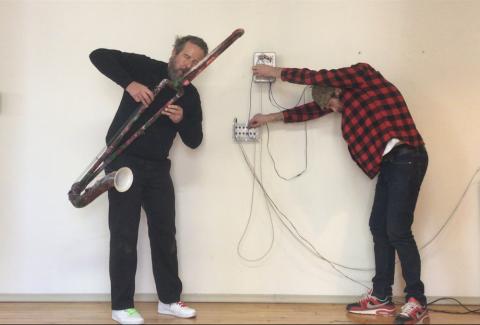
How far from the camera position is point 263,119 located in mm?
2398

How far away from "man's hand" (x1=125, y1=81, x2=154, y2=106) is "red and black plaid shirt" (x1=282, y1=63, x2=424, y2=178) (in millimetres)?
674

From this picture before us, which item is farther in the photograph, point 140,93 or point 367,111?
point 367,111

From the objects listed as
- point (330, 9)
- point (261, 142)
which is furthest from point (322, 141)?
point (330, 9)

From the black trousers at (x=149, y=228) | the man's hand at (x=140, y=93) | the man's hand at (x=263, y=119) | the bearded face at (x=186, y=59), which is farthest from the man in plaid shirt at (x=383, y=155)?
the black trousers at (x=149, y=228)

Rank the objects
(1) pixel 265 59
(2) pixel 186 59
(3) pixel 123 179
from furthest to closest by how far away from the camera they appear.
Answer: (1) pixel 265 59 < (2) pixel 186 59 < (3) pixel 123 179

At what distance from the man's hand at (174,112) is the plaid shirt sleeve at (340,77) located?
600mm

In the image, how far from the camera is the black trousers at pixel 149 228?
6.93 ft

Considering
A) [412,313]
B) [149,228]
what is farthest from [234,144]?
[412,313]

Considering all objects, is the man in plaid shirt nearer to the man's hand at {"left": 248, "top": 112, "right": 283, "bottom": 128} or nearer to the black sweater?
the man's hand at {"left": 248, "top": 112, "right": 283, "bottom": 128}

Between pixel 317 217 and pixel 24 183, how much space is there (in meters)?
1.62

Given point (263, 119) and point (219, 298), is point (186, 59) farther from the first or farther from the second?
point (219, 298)

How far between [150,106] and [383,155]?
114cm

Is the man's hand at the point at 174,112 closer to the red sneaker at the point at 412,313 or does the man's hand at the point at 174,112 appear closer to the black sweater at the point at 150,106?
the black sweater at the point at 150,106

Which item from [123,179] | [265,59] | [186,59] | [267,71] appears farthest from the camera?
[265,59]
